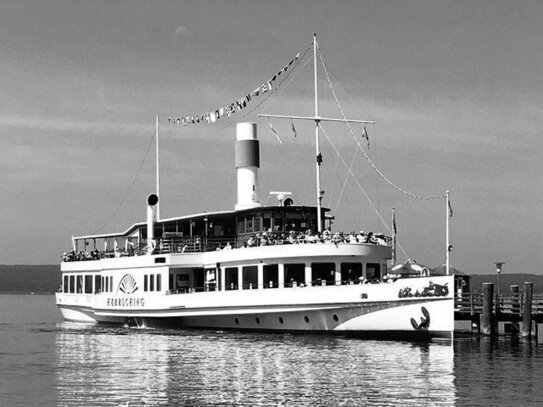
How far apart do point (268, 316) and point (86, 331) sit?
43.4 feet

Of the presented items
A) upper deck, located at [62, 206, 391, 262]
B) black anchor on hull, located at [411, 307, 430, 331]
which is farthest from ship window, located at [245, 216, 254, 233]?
black anchor on hull, located at [411, 307, 430, 331]

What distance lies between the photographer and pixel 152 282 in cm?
5178

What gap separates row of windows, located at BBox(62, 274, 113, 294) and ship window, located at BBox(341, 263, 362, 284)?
54.0 feet

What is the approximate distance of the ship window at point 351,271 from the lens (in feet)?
149

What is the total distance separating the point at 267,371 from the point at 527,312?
703 inches

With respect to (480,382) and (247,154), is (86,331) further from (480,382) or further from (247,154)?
(480,382)

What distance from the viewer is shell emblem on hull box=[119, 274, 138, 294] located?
5309cm

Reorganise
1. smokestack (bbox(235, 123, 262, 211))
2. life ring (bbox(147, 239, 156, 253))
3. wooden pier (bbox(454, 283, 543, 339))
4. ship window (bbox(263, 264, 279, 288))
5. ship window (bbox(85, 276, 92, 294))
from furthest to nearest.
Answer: ship window (bbox(85, 276, 92, 294)), smokestack (bbox(235, 123, 262, 211)), life ring (bbox(147, 239, 156, 253)), ship window (bbox(263, 264, 279, 288)), wooden pier (bbox(454, 283, 543, 339))

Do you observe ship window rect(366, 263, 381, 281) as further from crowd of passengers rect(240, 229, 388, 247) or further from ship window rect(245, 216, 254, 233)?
ship window rect(245, 216, 254, 233)

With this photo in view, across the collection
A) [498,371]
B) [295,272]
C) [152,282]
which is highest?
[295,272]

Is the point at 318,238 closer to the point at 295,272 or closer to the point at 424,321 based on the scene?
the point at 295,272

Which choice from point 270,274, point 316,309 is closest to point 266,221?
point 270,274

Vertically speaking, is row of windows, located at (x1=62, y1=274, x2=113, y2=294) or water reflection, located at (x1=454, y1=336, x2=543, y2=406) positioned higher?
row of windows, located at (x1=62, y1=274, x2=113, y2=294)

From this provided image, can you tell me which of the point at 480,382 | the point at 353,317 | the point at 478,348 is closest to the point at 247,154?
Answer: the point at 353,317
